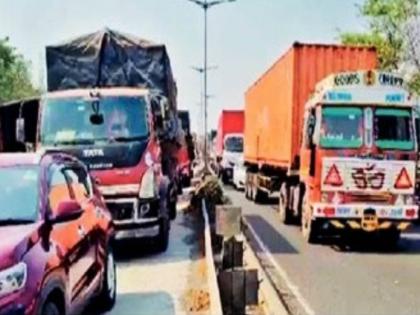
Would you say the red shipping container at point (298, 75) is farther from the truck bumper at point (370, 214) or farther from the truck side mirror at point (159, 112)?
the truck side mirror at point (159, 112)

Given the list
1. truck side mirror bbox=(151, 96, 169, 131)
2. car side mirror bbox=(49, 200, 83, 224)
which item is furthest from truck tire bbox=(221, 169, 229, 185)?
car side mirror bbox=(49, 200, 83, 224)

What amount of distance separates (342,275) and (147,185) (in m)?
3.30

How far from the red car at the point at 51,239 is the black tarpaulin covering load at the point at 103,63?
326 inches

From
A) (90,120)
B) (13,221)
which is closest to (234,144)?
(90,120)

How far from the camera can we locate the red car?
606cm

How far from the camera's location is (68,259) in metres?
7.09

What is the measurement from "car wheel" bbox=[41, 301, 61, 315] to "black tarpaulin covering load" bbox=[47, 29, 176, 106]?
10.9 m

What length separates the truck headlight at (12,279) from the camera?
5910 mm

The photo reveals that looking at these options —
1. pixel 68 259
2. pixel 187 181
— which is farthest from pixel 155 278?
pixel 187 181

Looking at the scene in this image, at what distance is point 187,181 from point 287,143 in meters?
18.2

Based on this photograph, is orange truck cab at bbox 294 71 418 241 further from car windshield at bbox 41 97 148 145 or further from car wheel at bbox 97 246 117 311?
car wheel at bbox 97 246 117 311

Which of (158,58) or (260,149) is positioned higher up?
(158,58)

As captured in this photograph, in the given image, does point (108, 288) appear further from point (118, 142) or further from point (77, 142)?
point (77, 142)

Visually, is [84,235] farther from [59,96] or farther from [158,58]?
[158,58]
